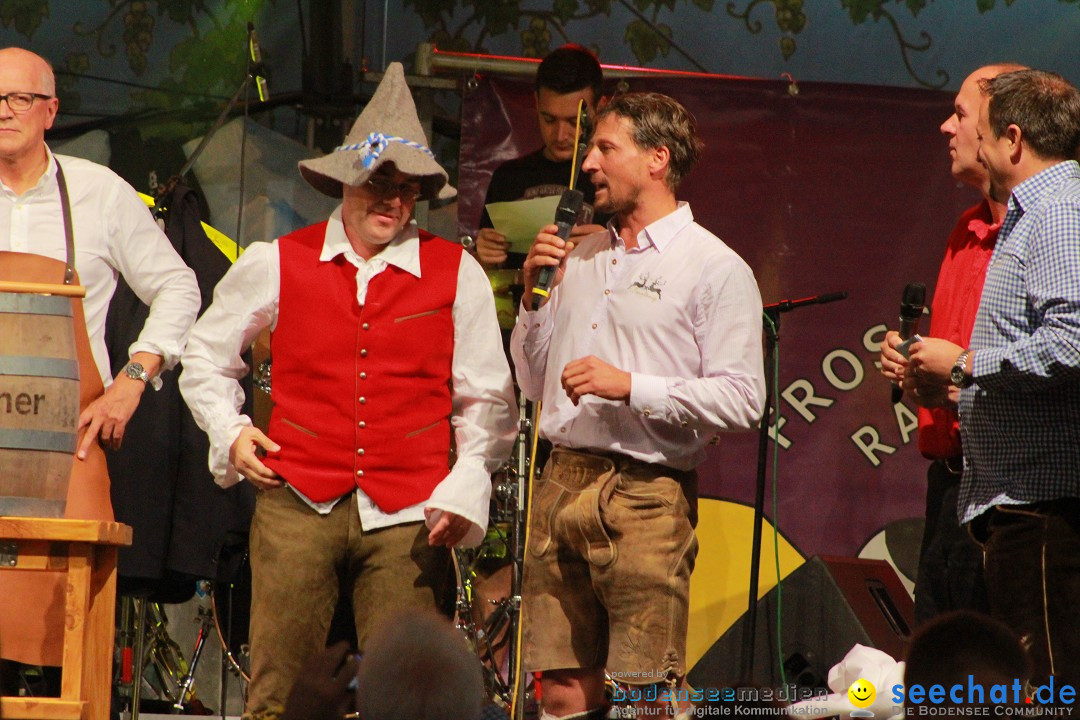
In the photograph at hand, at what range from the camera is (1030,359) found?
273 centimetres

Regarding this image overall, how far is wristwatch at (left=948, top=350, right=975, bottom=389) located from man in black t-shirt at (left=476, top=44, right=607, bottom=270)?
2005 millimetres

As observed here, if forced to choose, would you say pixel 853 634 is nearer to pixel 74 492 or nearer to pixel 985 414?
pixel 985 414

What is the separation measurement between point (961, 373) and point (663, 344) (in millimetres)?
732

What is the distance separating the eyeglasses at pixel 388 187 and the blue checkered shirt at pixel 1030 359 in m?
1.37

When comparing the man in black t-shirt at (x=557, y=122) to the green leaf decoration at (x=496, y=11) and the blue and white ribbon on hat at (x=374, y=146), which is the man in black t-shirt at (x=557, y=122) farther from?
the blue and white ribbon on hat at (x=374, y=146)

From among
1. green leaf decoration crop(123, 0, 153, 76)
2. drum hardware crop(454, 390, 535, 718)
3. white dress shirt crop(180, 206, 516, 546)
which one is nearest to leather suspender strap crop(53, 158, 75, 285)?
white dress shirt crop(180, 206, 516, 546)

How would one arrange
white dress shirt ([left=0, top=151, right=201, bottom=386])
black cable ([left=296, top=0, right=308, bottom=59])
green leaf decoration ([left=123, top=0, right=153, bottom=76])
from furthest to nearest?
1. green leaf decoration ([left=123, top=0, right=153, bottom=76])
2. black cable ([left=296, top=0, right=308, bottom=59])
3. white dress shirt ([left=0, top=151, right=201, bottom=386])

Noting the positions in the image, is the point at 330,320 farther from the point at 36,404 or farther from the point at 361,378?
the point at 36,404

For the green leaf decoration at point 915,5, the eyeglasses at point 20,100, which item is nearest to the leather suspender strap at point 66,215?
the eyeglasses at point 20,100

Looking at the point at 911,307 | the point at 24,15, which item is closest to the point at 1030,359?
the point at 911,307

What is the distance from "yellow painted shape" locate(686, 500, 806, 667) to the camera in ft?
17.0

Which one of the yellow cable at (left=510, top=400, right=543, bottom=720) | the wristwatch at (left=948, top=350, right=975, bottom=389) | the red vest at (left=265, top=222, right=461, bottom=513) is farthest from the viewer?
the yellow cable at (left=510, top=400, right=543, bottom=720)

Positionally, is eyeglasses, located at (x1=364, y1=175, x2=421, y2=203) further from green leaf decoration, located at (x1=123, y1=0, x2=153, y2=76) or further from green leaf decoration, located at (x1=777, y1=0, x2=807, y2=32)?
green leaf decoration, located at (x1=777, y1=0, x2=807, y2=32)

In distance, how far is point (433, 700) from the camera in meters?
1.70
